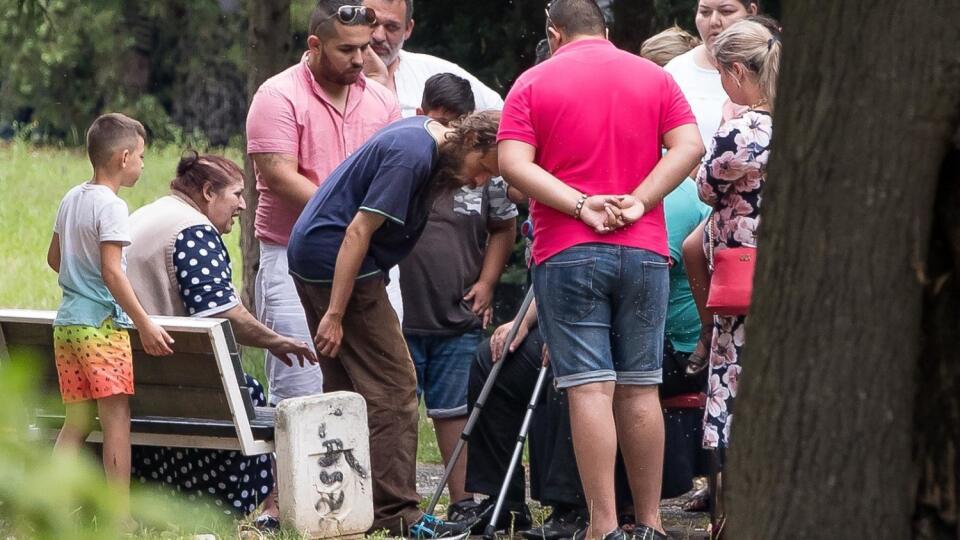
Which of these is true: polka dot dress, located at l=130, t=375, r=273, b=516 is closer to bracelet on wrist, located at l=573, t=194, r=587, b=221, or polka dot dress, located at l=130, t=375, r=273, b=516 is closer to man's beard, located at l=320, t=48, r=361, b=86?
man's beard, located at l=320, t=48, r=361, b=86

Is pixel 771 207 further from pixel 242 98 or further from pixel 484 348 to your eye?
pixel 242 98

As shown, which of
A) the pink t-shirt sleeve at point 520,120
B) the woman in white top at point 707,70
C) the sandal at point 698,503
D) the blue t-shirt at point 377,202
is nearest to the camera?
the pink t-shirt sleeve at point 520,120

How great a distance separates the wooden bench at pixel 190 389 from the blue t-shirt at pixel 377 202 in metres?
0.46

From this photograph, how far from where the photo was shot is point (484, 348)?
5996mm

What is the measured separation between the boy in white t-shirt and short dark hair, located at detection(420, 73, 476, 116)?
3.84 ft

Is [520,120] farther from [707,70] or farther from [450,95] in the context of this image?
[707,70]

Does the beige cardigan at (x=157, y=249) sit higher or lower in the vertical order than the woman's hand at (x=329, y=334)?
higher

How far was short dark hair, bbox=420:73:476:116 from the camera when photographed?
19.2 ft

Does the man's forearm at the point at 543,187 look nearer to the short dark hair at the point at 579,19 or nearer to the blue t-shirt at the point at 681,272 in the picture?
the short dark hair at the point at 579,19

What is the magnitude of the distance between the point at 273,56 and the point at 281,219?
130 inches

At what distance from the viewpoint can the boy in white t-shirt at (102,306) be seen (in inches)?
206

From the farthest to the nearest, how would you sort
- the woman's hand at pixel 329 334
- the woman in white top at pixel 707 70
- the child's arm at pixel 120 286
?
the woman in white top at pixel 707 70 → the woman's hand at pixel 329 334 → the child's arm at pixel 120 286

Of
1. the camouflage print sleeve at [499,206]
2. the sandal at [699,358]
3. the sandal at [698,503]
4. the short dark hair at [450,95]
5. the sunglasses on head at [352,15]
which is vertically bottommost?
the sandal at [698,503]

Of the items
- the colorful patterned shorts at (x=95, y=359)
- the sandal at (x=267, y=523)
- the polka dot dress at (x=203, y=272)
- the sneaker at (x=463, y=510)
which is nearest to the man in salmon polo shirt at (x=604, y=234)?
the sneaker at (x=463, y=510)
